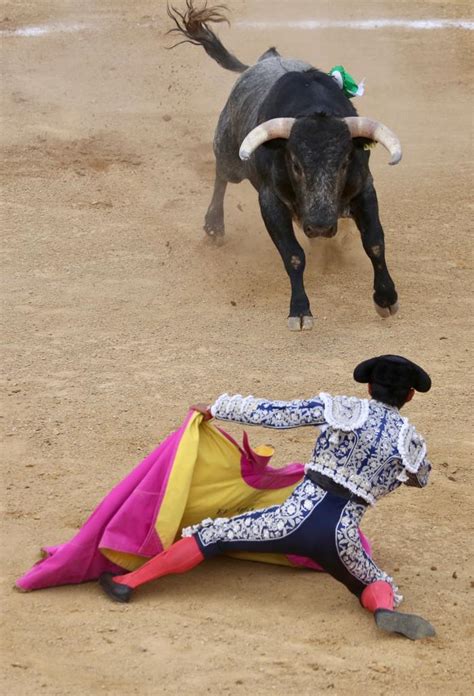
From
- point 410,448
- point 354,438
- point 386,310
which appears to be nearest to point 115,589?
point 354,438

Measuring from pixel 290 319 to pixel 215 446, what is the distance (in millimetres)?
2653

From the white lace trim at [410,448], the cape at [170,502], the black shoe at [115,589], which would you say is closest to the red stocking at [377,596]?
the cape at [170,502]

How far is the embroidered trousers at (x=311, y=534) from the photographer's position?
4.52 metres

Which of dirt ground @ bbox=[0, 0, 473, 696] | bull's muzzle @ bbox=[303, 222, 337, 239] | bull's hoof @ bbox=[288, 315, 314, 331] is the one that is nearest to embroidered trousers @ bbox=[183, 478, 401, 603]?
dirt ground @ bbox=[0, 0, 473, 696]

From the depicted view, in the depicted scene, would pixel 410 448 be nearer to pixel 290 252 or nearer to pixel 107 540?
pixel 107 540

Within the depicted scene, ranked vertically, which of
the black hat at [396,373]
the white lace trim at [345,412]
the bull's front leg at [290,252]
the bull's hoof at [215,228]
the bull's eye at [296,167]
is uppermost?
the black hat at [396,373]

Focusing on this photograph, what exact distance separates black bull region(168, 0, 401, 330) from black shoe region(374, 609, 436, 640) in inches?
129

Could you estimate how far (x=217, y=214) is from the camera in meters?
9.16

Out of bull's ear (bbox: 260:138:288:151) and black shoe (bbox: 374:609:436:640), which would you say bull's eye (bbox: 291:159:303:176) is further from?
black shoe (bbox: 374:609:436:640)

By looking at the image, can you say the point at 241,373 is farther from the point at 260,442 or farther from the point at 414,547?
the point at 414,547

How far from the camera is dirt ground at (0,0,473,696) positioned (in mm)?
4301

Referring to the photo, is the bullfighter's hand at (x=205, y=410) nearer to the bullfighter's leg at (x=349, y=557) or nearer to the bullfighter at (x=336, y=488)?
the bullfighter at (x=336, y=488)

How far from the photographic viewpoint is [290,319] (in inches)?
296

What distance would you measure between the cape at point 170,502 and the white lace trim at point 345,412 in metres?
0.48
